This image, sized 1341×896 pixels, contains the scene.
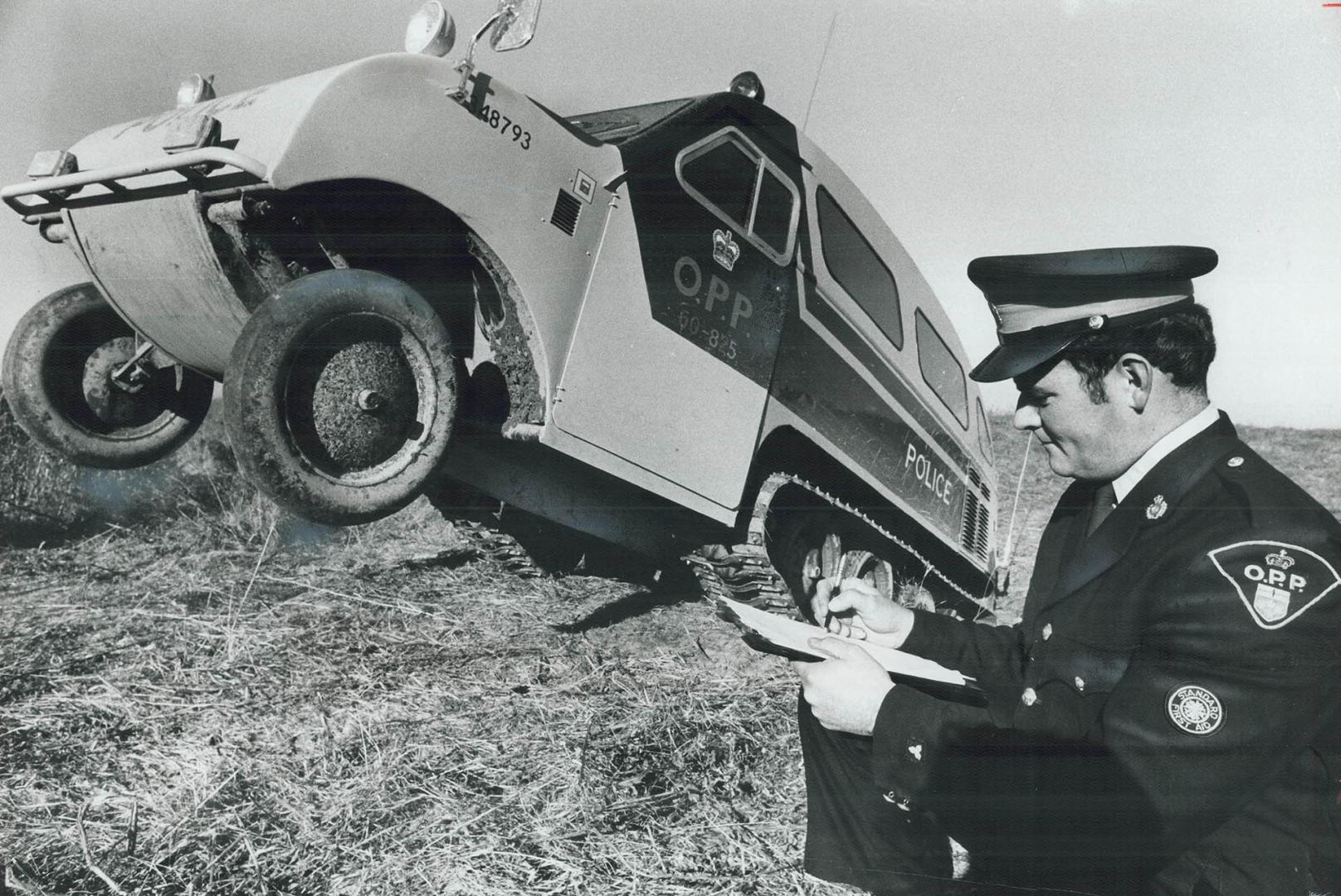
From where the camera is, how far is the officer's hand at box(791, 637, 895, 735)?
167 centimetres

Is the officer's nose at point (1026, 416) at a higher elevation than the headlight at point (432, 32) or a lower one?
lower

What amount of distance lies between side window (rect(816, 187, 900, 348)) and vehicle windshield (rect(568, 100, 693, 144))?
3.38 feet

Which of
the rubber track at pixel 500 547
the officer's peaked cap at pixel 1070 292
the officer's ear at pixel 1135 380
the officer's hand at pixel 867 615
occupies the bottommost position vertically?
the rubber track at pixel 500 547

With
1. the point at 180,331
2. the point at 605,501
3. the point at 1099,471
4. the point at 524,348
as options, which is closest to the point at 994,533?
the point at 605,501

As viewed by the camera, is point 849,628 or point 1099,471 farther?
point 849,628

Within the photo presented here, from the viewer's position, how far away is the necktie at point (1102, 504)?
6.59ft

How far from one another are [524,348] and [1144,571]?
232cm

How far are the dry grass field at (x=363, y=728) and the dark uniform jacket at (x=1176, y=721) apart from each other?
3.18 feet

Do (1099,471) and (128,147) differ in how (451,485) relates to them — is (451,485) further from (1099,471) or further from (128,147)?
(1099,471)

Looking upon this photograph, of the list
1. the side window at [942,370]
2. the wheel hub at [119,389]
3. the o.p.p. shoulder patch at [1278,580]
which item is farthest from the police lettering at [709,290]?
the o.p.p. shoulder patch at [1278,580]

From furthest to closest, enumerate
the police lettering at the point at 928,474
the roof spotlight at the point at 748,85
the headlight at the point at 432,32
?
the police lettering at the point at 928,474 < the roof spotlight at the point at 748,85 < the headlight at the point at 432,32

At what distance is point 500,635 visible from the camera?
4570 millimetres

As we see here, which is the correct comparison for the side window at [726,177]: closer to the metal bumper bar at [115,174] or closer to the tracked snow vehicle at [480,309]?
the tracked snow vehicle at [480,309]

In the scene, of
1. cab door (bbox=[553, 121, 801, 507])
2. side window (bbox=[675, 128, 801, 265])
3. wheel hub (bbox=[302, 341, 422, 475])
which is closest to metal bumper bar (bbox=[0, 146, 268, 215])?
wheel hub (bbox=[302, 341, 422, 475])
